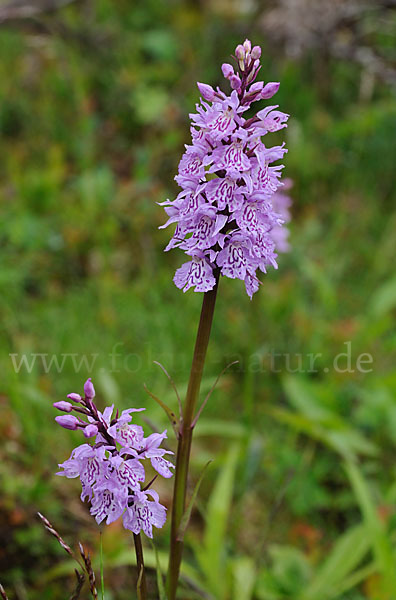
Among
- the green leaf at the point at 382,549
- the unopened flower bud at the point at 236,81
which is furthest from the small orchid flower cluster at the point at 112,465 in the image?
the green leaf at the point at 382,549

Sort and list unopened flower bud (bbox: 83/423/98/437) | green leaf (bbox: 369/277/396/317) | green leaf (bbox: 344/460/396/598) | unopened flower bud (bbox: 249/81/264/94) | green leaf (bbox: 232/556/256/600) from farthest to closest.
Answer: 1. green leaf (bbox: 369/277/396/317)
2. green leaf (bbox: 232/556/256/600)
3. green leaf (bbox: 344/460/396/598)
4. unopened flower bud (bbox: 249/81/264/94)
5. unopened flower bud (bbox: 83/423/98/437)

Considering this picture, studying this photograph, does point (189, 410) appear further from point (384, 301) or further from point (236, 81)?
point (384, 301)

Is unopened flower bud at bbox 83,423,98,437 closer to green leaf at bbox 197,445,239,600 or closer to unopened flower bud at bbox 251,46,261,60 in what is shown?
unopened flower bud at bbox 251,46,261,60

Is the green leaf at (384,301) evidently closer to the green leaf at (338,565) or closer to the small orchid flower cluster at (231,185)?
the green leaf at (338,565)

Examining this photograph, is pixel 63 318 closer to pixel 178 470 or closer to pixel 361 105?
pixel 178 470

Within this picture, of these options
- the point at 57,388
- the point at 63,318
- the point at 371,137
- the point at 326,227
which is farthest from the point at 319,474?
the point at 371,137

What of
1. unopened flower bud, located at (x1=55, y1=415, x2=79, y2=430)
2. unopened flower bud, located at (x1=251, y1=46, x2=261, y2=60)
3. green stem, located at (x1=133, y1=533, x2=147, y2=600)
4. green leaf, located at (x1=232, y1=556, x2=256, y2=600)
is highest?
unopened flower bud, located at (x1=251, y1=46, x2=261, y2=60)

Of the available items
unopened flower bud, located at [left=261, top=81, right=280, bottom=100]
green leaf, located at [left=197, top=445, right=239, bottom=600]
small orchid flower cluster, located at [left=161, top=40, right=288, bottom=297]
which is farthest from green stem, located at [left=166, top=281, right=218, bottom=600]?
green leaf, located at [left=197, top=445, right=239, bottom=600]

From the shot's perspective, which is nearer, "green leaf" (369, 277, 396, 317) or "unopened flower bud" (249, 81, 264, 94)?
"unopened flower bud" (249, 81, 264, 94)
